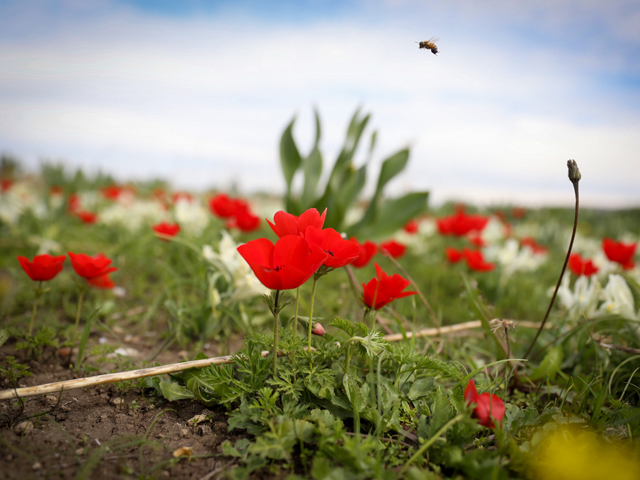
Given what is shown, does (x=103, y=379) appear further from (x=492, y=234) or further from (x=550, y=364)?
(x=492, y=234)

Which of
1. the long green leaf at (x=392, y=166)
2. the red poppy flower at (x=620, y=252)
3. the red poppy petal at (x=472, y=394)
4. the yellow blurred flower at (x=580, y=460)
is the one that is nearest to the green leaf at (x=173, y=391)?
the red poppy petal at (x=472, y=394)

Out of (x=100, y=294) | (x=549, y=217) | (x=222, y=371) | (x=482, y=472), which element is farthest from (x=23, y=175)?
(x=549, y=217)

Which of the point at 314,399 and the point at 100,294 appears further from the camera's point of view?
the point at 100,294

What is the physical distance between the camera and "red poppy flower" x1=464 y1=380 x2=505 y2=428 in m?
1.04

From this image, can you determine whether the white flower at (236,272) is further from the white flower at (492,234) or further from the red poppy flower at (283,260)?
the white flower at (492,234)

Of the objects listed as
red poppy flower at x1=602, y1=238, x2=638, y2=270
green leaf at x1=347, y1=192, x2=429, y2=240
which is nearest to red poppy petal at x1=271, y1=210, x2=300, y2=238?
green leaf at x1=347, y1=192, x2=429, y2=240

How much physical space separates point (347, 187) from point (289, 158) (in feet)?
2.04

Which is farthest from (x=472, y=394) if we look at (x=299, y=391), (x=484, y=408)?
(x=299, y=391)

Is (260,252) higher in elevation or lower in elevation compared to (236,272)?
higher

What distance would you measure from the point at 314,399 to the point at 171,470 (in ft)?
1.42

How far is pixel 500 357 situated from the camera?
1.73m

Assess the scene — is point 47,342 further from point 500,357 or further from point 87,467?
point 500,357

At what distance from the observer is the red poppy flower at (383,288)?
118 cm

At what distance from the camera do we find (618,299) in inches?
68.0
